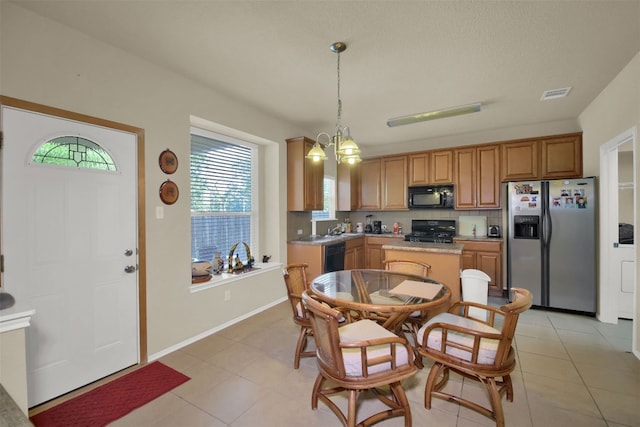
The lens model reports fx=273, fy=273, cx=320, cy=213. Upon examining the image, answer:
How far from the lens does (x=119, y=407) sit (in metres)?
1.88

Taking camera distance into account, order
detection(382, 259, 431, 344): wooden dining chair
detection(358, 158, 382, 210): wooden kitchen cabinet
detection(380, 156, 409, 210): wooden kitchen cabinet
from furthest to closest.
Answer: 1. detection(358, 158, 382, 210): wooden kitchen cabinet
2. detection(380, 156, 409, 210): wooden kitchen cabinet
3. detection(382, 259, 431, 344): wooden dining chair

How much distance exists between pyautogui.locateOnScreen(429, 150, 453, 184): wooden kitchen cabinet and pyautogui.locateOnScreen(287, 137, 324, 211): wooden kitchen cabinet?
233 cm

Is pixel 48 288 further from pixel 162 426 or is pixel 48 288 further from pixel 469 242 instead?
pixel 469 242

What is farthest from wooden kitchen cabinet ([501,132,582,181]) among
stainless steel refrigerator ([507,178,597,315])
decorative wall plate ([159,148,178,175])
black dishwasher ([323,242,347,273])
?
decorative wall plate ([159,148,178,175])

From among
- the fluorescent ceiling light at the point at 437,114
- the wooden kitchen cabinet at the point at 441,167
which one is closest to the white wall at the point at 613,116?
the fluorescent ceiling light at the point at 437,114

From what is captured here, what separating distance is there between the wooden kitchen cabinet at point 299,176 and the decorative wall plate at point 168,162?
5.83ft

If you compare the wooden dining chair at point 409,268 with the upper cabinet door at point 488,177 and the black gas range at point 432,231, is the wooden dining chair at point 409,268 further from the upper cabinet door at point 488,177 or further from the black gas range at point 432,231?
Answer: the upper cabinet door at point 488,177

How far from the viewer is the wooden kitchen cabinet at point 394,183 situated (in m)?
5.36

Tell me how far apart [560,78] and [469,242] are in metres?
2.48

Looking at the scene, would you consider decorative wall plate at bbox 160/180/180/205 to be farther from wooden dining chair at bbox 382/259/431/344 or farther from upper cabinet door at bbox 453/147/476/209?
upper cabinet door at bbox 453/147/476/209

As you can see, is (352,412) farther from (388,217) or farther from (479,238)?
(388,217)

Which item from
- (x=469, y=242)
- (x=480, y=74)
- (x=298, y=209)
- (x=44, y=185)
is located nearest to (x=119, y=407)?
(x=44, y=185)

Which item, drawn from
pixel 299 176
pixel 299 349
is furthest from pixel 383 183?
pixel 299 349

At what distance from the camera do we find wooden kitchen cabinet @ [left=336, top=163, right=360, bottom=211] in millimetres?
5668
